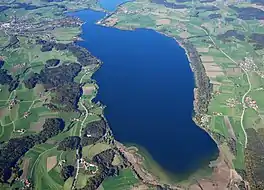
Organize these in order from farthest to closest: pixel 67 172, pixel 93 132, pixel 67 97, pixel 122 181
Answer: pixel 67 97, pixel 93 132, pixel 67 172, pixel 122 181

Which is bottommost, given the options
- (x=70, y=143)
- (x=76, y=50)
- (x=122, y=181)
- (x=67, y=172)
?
(x=122, y=181)

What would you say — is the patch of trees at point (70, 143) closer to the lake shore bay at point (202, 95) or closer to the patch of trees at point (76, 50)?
the lake shore bay at point (202, 95)

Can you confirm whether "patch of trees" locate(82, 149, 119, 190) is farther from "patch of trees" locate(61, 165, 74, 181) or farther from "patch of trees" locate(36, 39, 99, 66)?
"patch of trees" locate(36, 39, 99, 66)

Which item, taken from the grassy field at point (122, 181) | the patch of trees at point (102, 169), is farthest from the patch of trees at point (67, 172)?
the grassy field at point (122, 181)

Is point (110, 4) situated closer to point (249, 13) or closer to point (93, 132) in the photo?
point (249, 13)

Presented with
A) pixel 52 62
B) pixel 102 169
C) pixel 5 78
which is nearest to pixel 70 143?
pixel 102 169

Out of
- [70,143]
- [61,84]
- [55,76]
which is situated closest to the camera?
[70,143]

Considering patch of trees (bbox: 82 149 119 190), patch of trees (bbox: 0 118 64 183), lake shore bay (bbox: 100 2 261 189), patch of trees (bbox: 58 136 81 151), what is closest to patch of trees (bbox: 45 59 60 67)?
patch of trees (bbox: 0 118 64 183)

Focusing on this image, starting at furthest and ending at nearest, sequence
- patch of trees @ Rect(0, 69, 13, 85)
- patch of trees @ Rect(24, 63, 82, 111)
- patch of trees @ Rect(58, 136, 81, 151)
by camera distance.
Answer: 1. patch of trees @ Rect(0, 69, 13, 85)
2. patch of trees @ Rect(24, 63, 82, 111)
3. patch of trees @ Rect(58, 136, 81, 151)

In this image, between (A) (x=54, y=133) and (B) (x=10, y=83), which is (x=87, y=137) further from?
(B) (x=10, y=83)
